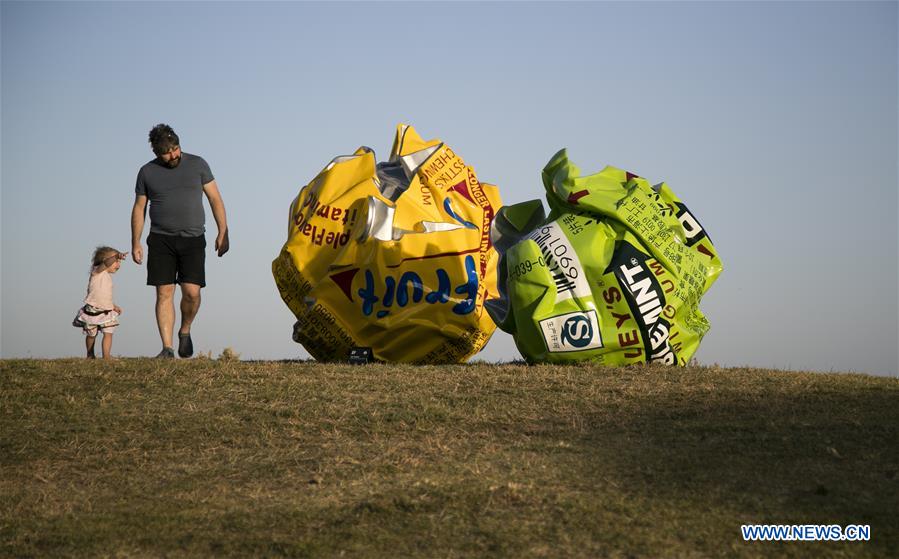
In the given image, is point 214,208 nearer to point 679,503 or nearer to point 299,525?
point 299,525

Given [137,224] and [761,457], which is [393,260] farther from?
[761,457]

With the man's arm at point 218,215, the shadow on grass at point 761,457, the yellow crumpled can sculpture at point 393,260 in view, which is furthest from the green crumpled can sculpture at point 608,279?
the man's arm at point 218,215

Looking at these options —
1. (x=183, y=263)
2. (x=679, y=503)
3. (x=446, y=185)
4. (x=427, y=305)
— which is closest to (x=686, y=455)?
(x=679, y=503)

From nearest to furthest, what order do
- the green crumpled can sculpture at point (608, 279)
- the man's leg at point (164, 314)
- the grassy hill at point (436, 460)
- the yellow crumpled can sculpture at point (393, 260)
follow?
the grassy hill at point (436, 460) < the green crumpled can sculpture at point (608, 279) < the yellow crumpled can sculpture at point (393, 260) < the man's leg at point (164, 314)

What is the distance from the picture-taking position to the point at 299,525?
600 cm

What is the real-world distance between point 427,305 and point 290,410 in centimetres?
211

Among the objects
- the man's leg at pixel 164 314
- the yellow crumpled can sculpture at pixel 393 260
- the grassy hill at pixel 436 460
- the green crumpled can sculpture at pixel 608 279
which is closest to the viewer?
the grassy hill at pixel 436 460

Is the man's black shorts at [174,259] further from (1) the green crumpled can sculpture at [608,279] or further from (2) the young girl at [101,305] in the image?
(1) the green crumpled can sculpture at [608,279]

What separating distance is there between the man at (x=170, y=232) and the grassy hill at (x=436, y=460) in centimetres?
99

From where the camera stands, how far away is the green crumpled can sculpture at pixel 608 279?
9.27 metres

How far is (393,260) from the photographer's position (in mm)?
→ 9906

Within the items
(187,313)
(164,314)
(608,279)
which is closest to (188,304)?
(187,313)

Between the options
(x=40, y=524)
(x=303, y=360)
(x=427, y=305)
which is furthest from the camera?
(x=303, y=360)

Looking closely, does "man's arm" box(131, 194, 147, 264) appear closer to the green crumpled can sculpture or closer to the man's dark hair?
the man's dark hair
